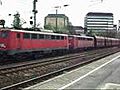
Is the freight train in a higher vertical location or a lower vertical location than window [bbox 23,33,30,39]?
lower

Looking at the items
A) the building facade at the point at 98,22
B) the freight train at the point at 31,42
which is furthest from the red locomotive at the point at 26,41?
the building facade at the point at 98,22

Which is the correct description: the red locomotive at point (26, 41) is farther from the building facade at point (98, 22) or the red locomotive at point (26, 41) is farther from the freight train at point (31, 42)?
the building facade at point (98, 22)

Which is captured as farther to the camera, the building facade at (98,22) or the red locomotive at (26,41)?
the building facade at (98,22)

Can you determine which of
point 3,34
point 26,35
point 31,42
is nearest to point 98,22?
point 31,42

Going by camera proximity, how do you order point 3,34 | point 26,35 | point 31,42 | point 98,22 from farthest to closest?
point 98,22
point 31,42
point 26,35
point 3,34

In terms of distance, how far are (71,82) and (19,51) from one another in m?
13.6

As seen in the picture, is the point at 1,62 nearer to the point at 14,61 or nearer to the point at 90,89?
the point at 14,61

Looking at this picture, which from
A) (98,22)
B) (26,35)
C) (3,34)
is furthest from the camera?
(98,22)

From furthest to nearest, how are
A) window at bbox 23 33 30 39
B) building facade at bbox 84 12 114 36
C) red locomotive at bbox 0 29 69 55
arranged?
building facade at bbox 84 12 114 36, window at bbox 23 33 30 39, red locomotive at bbox 0 29 69 55

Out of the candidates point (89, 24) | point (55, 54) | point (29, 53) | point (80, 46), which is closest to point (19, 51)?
point (29, 53)

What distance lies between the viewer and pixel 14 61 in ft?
97.5

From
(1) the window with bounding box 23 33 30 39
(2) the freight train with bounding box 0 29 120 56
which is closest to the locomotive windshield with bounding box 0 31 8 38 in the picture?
(2) the freight train with bounding box 0 29 120 56

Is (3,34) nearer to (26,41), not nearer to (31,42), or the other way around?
(26,41)

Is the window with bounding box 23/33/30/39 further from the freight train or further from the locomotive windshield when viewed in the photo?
the locomotive windshield
